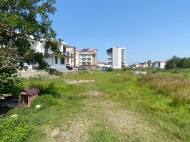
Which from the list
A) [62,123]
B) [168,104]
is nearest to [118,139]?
[62,123]

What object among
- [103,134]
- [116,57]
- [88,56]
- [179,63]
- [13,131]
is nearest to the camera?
[13,131]

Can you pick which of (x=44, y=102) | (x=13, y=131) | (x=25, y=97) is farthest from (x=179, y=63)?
(x=13, y=131)

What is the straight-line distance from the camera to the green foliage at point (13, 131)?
2.87 metres

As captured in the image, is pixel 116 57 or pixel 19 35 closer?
pixel 19 35

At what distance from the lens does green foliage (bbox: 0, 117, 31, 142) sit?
2865 millimetres

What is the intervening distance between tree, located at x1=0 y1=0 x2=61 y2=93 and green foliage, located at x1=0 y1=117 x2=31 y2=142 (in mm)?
1452

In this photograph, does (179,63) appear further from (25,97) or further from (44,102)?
(25,97)

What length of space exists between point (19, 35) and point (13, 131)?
10.5ft

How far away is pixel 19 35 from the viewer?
15.9 feet

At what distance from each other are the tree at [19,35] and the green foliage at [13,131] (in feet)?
4.77

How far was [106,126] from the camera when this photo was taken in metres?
3.68

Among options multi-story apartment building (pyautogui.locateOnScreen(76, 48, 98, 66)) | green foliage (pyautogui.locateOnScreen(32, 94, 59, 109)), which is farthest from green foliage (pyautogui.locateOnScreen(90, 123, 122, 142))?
multi-story apartment building (pyautogui.locateOnScreen(76, 48, 98, 66))

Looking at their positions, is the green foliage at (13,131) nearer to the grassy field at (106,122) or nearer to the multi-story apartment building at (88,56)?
the grassy field at (106,122)

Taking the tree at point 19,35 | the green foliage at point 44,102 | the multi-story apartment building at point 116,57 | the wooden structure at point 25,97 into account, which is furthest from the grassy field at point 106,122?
the multi-story apartment building at point 116,57
